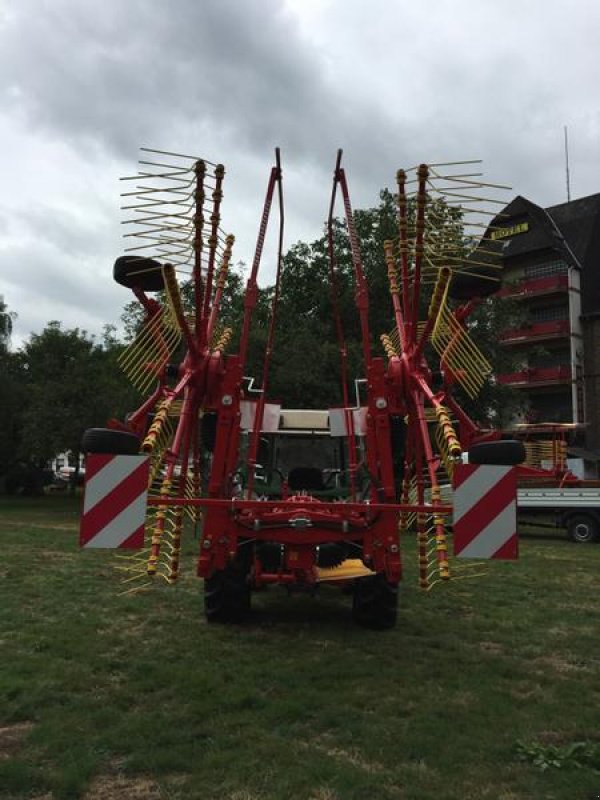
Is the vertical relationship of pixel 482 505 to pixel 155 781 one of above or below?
above

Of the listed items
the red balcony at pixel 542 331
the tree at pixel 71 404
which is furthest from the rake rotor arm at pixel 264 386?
the red balcony at pixel 542 331

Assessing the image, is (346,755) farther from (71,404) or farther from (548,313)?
(548,313)

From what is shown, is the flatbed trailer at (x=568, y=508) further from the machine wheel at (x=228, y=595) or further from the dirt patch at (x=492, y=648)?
the machine wheel at (x=228, y=595)

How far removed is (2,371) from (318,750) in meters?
31.0

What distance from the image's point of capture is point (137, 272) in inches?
228

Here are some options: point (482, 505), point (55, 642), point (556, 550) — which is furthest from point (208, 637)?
point (556, 550)

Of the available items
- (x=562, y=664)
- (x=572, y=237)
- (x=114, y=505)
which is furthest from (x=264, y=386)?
(x=572, y=237)

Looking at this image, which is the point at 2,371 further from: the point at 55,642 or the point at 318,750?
the point at 318,750

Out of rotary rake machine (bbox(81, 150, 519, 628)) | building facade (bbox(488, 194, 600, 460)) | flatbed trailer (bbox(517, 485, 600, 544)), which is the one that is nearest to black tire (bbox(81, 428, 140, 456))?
rotary rake machine (bbox(81, 150, 519, 628))

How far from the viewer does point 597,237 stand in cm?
3678

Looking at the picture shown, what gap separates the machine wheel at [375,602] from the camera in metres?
6.64

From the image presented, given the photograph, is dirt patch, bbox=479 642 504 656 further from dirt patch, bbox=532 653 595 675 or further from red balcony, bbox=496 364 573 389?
red balcony, bbox=496 364 573 389

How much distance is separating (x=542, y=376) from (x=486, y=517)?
111 ft

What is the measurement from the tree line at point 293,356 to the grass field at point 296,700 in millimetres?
9983
